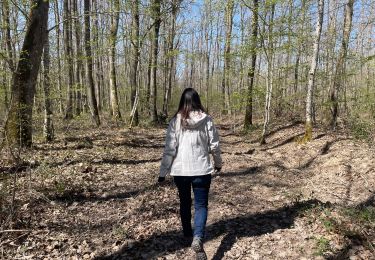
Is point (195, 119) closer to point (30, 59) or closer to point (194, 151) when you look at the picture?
point (194, 151)

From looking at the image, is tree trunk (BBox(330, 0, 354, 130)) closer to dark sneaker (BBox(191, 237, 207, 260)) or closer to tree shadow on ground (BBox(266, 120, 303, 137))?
tree shadow on ground (BBox(266, 120, 303, 137))

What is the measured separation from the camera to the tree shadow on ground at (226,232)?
4727 mm

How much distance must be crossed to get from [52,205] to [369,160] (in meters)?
7.99

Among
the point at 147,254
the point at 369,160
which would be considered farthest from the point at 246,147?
the point at 147,254

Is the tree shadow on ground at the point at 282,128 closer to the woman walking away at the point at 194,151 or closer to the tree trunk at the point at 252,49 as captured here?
the tree trunk at the point at 252,49

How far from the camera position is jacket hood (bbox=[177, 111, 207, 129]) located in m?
4.41

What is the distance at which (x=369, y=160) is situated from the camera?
9172 mm

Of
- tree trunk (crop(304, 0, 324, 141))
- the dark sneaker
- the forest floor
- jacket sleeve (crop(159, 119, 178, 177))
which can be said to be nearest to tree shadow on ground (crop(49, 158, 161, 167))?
the forest floor

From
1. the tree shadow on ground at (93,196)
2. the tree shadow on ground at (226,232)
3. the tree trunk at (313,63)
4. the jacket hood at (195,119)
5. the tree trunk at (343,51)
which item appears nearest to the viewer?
the jacket hood at (195,119)

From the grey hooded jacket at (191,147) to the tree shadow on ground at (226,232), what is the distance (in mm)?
1125

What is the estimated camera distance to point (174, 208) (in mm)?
6375

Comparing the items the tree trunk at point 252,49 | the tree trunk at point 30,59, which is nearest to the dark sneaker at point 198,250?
the tree trunk at point 30,59

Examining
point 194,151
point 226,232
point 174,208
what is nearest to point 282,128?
point 174,208

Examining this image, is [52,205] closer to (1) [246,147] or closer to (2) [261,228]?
(2) [261,228]
